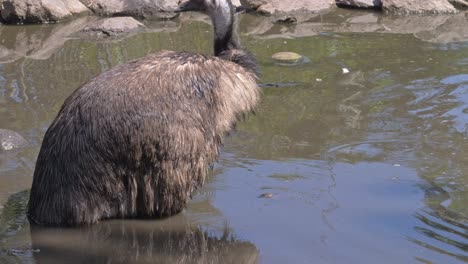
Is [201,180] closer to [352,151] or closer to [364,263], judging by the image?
[364,263]

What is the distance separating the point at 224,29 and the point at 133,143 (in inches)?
48.3

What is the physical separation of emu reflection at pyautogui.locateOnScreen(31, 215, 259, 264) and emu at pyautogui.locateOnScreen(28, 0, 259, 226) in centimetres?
9

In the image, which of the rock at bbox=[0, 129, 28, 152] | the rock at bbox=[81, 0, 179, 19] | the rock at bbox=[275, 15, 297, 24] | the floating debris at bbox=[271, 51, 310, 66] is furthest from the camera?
the rock at bbox=[81, 0, 179, 19]

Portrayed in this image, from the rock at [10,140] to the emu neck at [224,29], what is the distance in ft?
6.67

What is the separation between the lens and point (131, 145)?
5.32m

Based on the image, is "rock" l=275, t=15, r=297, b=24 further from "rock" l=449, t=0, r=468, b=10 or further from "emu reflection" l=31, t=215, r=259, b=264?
"emu reflection" l=31, t=215, r=259, b=264

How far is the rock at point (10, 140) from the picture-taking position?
695cm

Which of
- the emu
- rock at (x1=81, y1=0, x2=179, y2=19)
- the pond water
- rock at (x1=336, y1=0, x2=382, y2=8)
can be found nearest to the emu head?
the emu

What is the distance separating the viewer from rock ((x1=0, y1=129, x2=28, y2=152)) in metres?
6.95

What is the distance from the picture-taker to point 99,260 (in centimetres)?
516

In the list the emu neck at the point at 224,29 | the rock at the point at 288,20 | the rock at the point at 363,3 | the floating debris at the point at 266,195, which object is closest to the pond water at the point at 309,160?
the floating debris at the point at 266,195

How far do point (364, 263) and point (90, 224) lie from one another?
5.97ft

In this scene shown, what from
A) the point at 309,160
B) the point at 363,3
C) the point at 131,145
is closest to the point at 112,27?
the point at 363,3

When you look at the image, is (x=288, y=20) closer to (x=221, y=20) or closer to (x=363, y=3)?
(x=363, y=3)
